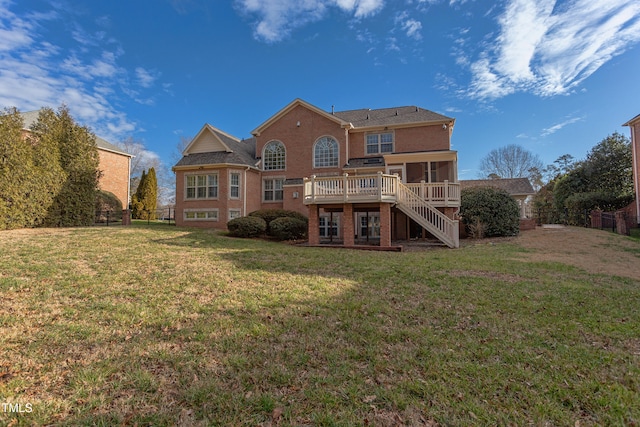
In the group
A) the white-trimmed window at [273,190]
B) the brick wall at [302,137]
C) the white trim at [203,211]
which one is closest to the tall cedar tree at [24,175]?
the white trim at [203,211]

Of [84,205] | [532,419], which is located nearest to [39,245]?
[84,205]

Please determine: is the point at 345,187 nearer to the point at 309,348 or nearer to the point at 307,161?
→ the point at 307,161

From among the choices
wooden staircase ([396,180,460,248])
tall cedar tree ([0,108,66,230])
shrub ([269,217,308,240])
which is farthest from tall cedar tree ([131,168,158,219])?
wooden staircase ([396,180,460,248])

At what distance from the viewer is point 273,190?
20219 mm

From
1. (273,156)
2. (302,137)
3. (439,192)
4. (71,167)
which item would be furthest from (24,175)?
(439,192)

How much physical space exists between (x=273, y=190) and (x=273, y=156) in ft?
7.78

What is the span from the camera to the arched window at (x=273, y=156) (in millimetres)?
20109

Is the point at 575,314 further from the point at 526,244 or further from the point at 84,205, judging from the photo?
the point at 84,205

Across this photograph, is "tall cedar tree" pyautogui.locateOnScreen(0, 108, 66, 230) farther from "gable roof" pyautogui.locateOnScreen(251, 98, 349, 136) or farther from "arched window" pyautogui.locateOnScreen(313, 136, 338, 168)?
"arched window" pyautogui.locateOnScreen(313, 136, 338, 168)

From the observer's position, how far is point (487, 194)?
592 inches

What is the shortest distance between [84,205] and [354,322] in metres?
16.5

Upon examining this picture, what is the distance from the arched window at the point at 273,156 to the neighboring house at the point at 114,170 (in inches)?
539

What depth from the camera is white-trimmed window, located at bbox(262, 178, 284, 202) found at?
20.1m

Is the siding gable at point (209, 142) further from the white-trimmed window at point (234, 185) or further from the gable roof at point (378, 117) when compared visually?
the gable roof at point (378, 117)
